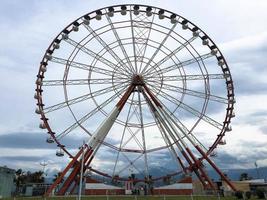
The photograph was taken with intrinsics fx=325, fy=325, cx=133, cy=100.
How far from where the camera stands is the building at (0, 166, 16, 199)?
2003 inches

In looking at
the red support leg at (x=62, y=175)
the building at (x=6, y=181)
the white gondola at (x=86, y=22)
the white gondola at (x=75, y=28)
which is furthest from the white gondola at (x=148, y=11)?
the building at (x=6, y=181)

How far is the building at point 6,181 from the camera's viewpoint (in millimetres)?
50875

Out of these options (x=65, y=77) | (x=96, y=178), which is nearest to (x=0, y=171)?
(x=96, y=178)

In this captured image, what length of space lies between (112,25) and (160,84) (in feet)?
26.9

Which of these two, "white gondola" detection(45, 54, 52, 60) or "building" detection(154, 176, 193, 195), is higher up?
"white gondola" detection(45, 54, 52, 60)

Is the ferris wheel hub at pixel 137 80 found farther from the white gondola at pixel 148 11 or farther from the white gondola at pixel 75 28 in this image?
the white gondola at pixel 75 28

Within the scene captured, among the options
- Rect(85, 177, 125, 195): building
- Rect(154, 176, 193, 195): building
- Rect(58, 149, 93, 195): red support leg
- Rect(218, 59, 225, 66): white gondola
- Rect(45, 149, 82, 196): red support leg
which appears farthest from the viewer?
Rect(154, 176, 193, 195): building

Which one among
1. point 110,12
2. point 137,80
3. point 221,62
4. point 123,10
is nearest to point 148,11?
point 123,10

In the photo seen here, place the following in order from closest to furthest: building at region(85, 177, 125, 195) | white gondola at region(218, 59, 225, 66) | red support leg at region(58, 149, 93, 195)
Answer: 1. red support leg at region(58, 149, 93, 195)
2. white gondola at region(218, 59, 225, 66)
3. building at region(85, 177, 125, 195)

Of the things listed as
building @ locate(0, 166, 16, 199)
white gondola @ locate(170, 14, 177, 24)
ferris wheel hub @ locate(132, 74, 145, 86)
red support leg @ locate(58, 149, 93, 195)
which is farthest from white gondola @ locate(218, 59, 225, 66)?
building @ locate(0, 166, 16, 199)

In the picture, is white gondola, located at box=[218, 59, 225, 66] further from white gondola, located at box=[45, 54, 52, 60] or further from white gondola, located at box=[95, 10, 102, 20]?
white gondola, located at box=[45, 54, 52, 60]

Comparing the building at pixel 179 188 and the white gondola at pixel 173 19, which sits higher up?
the white gondola at pixel 173 19

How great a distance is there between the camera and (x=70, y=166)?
108ft

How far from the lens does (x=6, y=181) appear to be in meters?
52.6
